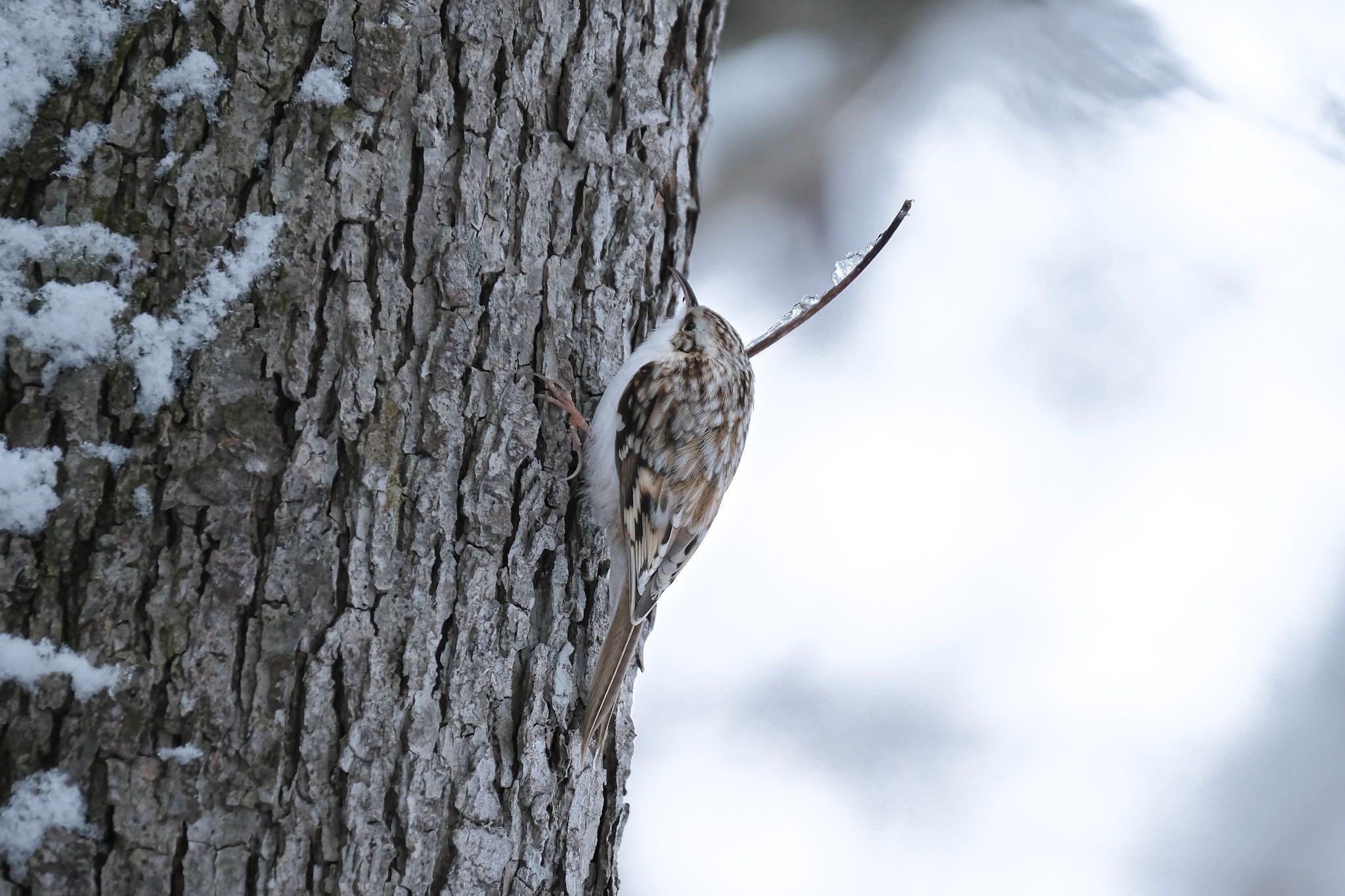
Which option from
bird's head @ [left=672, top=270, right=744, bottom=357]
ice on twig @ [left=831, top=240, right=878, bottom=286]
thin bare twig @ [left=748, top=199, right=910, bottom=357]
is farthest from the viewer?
bird's head @ [left=672, top=270, right=744, bottom=357]

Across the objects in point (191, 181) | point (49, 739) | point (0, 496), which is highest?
point (191, 181)

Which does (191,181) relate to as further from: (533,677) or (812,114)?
(812,114)

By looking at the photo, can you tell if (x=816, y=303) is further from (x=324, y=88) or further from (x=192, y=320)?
(x=192, y=320)

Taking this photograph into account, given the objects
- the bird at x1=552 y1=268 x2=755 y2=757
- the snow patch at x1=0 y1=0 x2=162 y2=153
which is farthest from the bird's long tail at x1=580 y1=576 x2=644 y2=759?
the snow patch at x1=0 y1=0 x2=162 y2=153

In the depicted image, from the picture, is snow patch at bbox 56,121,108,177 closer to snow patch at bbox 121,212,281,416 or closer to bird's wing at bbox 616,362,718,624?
snow patch at bbox 121,212,281,416

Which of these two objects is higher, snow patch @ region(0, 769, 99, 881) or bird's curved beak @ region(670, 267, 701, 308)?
bird's curved beak @ region(670, 267, 701, 308)

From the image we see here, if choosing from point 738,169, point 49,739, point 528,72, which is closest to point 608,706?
point 49,739

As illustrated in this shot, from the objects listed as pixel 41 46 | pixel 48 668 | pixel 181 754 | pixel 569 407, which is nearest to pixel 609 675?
pixel 569 407
